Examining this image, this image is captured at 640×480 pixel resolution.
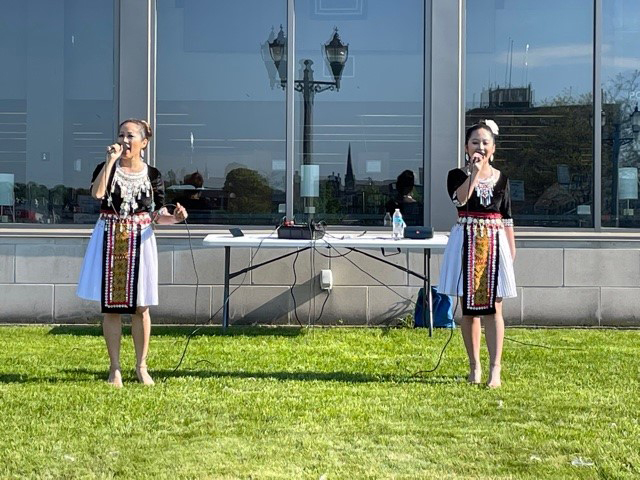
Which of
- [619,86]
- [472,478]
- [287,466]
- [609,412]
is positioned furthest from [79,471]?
[619,86]

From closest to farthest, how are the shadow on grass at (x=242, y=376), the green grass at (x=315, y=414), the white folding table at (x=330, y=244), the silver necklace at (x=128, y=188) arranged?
the green grass at (x=315, y=414)
the silver necklace at (x=128, y=188)
the shadow on grass at (x=242, y=376)
the white folding table at (x=330, y=244)

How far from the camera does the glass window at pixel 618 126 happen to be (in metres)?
9.27

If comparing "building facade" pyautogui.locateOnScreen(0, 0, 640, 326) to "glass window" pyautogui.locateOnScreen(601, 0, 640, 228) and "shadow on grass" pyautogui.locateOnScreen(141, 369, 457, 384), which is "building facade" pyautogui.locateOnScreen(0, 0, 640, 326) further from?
"shadow on grass" pyautogui.locateOnScreen(141, 369, 457, 384)

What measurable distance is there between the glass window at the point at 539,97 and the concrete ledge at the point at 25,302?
4.32 meters

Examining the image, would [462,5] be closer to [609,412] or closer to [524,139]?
[524,139]

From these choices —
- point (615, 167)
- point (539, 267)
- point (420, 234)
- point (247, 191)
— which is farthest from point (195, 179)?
point (615, 167)

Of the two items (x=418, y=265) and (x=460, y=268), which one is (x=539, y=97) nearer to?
(x=418, y=265)

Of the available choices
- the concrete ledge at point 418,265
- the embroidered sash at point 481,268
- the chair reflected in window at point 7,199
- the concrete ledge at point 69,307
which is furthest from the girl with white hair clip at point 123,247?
the chair reflected in window at point 7,199

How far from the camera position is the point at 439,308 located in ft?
28.4

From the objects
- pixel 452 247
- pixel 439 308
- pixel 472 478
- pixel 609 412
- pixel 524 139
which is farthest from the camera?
pixel 524 139

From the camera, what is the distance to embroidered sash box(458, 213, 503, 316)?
5.84m

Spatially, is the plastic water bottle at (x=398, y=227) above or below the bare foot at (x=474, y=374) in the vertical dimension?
above

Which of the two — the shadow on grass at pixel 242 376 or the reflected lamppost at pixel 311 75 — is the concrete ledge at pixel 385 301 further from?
the shadow on grass at pixel 242 376

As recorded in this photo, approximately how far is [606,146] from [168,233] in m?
4.26
